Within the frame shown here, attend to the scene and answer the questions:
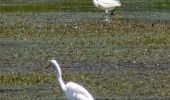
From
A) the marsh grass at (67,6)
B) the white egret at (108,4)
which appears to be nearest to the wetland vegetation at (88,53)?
the white egret at (108,4)

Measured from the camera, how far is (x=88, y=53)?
19047 millimetres

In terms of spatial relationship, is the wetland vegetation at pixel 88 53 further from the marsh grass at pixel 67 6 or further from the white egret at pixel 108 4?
the marsh grass at pixel 67 6

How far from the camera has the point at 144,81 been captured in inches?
583

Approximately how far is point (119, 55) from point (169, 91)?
5.10 metres

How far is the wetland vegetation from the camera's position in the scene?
14047 millimetres

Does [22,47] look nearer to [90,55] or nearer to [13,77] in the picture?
[90,55]

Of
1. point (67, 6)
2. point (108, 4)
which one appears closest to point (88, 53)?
point (108, 4)

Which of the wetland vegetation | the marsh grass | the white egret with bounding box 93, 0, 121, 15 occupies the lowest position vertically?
the marsh grass

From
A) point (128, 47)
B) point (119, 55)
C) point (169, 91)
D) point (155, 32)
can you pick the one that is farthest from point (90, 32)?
point (169, 91)

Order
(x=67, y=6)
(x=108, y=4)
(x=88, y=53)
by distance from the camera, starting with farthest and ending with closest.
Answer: (x=67, y=6)
(x=108, y=4)
(x=88, y=53)

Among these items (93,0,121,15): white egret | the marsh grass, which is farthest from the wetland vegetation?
the marsh grass

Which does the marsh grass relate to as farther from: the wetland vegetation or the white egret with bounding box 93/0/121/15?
the white egret with bounding box 93/0/121/15

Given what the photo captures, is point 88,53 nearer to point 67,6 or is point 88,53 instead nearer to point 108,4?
point 108,4

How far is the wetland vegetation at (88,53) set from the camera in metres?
14.0
